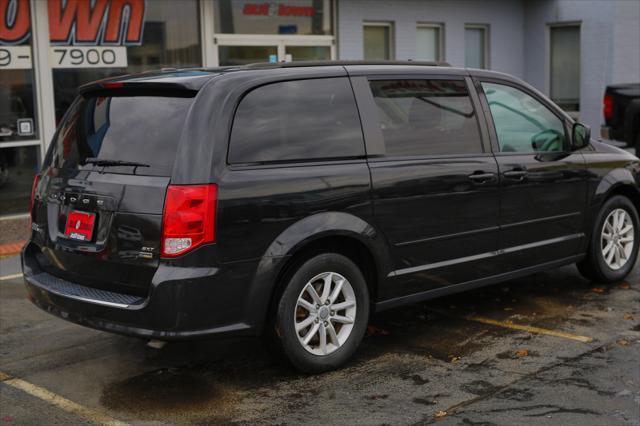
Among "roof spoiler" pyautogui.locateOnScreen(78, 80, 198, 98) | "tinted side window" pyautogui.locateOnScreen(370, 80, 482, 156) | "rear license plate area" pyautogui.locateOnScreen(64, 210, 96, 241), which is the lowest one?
"rear license plate area" pyautogui.locateOnScreen(64, 210, 96, 241)

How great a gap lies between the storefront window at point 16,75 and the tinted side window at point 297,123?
6.48 meters

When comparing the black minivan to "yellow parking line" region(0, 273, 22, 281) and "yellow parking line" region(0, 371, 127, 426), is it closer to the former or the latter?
"yellow parking line" region(0, 371, 127, 426)

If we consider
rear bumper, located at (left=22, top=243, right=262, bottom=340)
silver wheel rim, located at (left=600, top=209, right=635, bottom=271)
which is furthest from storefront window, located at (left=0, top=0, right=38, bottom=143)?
silver wheel rim, located at (left=600, top=209, right=635, bottom=271)

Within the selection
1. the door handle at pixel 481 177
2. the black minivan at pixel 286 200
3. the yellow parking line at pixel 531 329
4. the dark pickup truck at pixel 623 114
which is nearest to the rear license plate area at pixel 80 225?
the black minivan at pixel 286 200

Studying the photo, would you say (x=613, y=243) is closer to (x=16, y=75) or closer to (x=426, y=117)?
(x=426, y=117)

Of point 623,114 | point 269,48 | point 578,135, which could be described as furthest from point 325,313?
point 623,114

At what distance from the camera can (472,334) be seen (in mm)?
5789

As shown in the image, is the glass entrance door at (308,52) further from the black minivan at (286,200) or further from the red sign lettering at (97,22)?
the black minivan at (286,200)

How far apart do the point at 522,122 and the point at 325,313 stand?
2.24m

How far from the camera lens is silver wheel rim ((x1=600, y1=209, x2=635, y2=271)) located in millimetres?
6906

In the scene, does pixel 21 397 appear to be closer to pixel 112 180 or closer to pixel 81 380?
pixel 81 380

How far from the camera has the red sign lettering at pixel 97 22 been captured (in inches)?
428

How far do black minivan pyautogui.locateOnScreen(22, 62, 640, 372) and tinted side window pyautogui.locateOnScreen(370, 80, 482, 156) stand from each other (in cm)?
1

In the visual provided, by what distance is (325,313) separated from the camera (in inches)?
199
